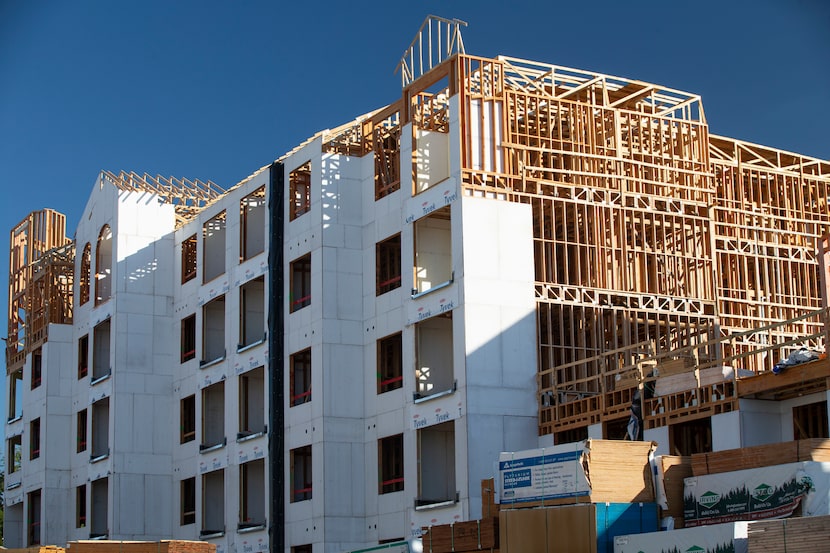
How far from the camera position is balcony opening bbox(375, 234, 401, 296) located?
158ft

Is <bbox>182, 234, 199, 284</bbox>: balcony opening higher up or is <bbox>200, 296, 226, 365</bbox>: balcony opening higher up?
<bbox>182, 234, 199, 284</bbox>: balcony opening

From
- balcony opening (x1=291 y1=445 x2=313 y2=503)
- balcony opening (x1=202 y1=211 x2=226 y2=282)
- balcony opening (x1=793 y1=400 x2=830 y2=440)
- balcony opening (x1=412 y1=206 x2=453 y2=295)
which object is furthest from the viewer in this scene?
balcony opening (x1=202 y1=211 x2=226 y2=282)

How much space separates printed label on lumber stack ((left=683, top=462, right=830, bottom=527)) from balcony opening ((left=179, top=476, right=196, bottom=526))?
2932 cm

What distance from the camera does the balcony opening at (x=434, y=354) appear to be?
45688 millimetres

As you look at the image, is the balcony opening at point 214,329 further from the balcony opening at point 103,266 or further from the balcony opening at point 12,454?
the balcony opening at point 12,454

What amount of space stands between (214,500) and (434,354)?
48.4ft

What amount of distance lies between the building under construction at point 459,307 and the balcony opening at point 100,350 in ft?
9.63

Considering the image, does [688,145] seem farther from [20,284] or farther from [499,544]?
[20,284]

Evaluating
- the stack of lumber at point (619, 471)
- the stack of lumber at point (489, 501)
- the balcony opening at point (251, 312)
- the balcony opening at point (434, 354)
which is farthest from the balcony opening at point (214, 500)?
the stack of lumber at point (619, 471)

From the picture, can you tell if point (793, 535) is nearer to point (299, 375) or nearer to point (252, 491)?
point (299, 375)

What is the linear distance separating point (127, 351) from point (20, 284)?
15.6m

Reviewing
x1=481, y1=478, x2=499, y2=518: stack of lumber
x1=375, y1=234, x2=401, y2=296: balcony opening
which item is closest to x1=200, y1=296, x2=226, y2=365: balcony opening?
x1=375, y1=234, x2=401, y2=296: balcony opening

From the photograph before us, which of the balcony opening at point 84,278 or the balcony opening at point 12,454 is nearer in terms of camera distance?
the balcony opening at point 84,278

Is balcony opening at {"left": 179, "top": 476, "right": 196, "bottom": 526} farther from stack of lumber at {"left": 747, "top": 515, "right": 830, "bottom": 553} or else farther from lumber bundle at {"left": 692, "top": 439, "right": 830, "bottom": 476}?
stack of lumber at {"left": 747, "top": 515, "right": 830, "bottom": 553}
